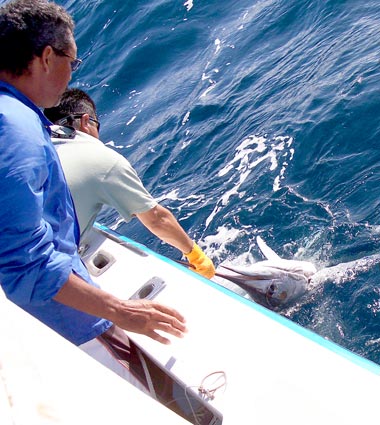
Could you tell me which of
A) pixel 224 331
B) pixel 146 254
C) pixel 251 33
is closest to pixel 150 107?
pixel 251 33

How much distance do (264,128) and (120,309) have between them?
4.63 meters

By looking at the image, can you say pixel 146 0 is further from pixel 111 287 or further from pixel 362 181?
pixel 111 287

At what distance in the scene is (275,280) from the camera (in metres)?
4.28

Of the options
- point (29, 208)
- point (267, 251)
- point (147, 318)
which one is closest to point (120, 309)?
point (147, 318)

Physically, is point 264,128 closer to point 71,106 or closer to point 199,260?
point 199,260

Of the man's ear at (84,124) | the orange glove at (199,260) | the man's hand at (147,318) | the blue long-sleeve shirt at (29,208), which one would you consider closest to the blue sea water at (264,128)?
the orange glove at (199,260)

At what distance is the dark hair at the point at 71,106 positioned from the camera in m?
3.41

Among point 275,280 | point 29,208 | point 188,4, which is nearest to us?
point 29,208

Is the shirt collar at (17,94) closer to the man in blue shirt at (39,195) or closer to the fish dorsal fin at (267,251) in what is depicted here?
the man in blue shirt at (39,195)

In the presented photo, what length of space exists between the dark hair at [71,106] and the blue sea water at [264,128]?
2.15m

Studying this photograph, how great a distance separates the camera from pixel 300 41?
760 centimetres

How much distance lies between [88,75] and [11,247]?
360 inches

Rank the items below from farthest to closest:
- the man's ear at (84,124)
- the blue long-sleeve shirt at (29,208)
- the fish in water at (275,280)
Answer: the fish in water at (275,280) < the man's ear at (84,124) < the blue long-sleeve shirt at (29,208)

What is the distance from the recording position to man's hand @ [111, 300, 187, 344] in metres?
2.08
